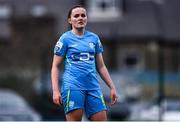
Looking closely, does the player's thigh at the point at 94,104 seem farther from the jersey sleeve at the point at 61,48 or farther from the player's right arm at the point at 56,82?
the jersey sleeve at the point at 61,48

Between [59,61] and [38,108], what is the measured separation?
15.7 m

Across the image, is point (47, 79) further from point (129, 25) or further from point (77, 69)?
point (129, 25)

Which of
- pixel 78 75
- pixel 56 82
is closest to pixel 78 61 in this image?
pixel 78 75

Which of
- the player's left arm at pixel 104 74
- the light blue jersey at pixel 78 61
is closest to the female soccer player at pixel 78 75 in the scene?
the light blue jersey at pixel 78 61

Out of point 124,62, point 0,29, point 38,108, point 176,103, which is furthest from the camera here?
point 0,29

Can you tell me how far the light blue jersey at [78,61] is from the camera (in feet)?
27.1

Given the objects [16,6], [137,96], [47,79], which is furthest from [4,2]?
[47,79]

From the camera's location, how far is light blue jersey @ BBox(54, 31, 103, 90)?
8.27m

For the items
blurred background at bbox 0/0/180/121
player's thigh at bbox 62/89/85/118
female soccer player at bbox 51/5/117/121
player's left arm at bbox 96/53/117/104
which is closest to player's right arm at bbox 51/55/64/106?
female soccer player at bbox 51/5/117/121

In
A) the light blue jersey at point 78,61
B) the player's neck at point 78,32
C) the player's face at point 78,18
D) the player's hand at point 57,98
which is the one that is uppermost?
the player's face at point 78,18

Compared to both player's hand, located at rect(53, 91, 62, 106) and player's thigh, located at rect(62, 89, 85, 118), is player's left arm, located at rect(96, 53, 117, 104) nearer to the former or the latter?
player's thigh, located at rect(62, 89, 85, 118)

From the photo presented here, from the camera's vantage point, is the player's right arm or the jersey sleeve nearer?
the player's right arm

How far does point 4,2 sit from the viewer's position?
46.0m

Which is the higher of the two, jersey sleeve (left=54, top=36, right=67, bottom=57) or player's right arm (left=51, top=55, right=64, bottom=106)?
jersey sleeve (left=54, top=36, right=67, bottom=57)
